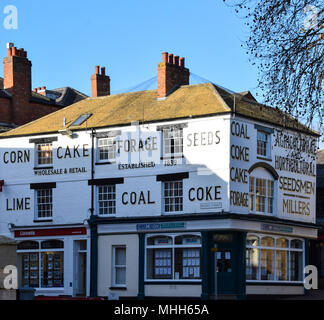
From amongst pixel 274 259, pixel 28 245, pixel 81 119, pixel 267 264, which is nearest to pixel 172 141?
pixel 81 119

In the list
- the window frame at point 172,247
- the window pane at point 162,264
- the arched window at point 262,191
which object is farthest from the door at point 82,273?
the arched window at point 262,191

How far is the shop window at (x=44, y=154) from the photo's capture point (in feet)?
149

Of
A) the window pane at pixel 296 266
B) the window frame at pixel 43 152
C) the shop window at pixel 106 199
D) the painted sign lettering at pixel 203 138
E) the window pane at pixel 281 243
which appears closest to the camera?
the painted sign lettering at pixel 203 138

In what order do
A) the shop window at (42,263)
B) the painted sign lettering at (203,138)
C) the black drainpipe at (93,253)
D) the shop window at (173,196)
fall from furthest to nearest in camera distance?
1. the shop window at (42,263)
2. the black drainpipe at (93,253)
3. the shop window at (173,196)
4. the painted sign lettering at (203,138)

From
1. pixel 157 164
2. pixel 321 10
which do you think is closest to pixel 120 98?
pixel 157 164

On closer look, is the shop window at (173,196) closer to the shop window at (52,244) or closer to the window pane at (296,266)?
the shop window at (52,244)

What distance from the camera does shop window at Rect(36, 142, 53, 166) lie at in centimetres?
4556

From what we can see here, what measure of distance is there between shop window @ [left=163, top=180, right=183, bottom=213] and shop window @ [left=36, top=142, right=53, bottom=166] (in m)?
8.13

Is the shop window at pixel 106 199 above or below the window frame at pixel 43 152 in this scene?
below

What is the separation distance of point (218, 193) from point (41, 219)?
38.0ft

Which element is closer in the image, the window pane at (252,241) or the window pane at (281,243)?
the window pane at (252,241)

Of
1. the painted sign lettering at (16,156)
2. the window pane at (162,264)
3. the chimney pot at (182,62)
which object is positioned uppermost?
the chimney pot at (182,62)

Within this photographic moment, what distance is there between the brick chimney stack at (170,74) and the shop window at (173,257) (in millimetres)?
8649
